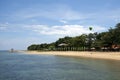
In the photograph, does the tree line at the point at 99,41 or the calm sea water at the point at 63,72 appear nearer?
the calm sea water at the point at 63,72

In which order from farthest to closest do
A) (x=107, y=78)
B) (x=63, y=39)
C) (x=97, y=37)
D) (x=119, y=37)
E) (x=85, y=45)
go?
(x=63, y=39) → (x=85, y=45) → (x=97, y=37) → (x=119, y=37) → (x=107, y=78)

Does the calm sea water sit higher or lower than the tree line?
lower

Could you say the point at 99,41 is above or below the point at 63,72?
above

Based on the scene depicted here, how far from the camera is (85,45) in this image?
96438 millimetres

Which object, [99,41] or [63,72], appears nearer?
[63,72]

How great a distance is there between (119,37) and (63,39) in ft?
208

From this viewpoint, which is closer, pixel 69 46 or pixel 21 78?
pixel 21 78

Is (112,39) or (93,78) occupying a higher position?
(112,39)

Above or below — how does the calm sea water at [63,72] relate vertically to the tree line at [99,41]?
below

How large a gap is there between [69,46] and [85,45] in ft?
55.7

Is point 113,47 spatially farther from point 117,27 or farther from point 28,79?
point 28,79

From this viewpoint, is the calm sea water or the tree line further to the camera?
the tree line

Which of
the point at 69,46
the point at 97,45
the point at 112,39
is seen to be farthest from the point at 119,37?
the point at 69,46

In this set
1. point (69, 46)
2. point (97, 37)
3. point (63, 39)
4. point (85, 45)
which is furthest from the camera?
point (63, 39)
